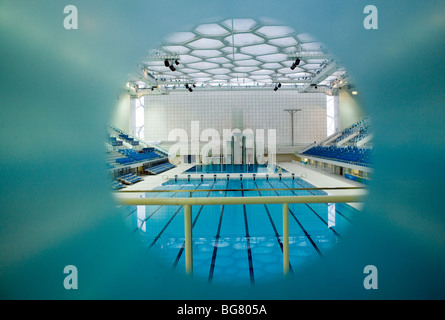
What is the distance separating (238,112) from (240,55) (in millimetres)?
8771

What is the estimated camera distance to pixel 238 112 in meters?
20.1

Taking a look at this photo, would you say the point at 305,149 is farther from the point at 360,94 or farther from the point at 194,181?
the point at 360,94

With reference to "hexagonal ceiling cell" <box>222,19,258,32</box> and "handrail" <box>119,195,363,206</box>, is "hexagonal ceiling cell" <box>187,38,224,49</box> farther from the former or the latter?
"handrail" <box>119,195,363,206</box>

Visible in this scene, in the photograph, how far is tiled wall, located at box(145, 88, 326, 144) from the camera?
66.2ft

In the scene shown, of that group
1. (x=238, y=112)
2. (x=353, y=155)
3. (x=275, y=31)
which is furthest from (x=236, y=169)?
(x=275, y=31)

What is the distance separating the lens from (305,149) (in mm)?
19594

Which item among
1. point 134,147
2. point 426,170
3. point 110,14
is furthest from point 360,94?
point 134,147

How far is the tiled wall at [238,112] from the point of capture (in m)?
20.2

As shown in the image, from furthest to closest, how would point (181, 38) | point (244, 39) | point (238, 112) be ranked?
point (238, 112) < point (244, 39) < point (181, 38)

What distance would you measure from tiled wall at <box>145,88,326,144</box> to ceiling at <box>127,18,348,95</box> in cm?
171

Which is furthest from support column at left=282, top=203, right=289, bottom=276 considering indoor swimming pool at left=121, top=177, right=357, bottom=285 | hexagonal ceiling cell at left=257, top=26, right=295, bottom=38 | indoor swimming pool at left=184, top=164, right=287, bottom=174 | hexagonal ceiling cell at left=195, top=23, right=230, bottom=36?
indoor swimming pool at left=184, top=164, right=287, bottom=174

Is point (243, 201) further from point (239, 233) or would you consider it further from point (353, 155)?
point (353, 155)

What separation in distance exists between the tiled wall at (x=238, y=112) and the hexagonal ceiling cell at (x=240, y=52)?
3645mm
